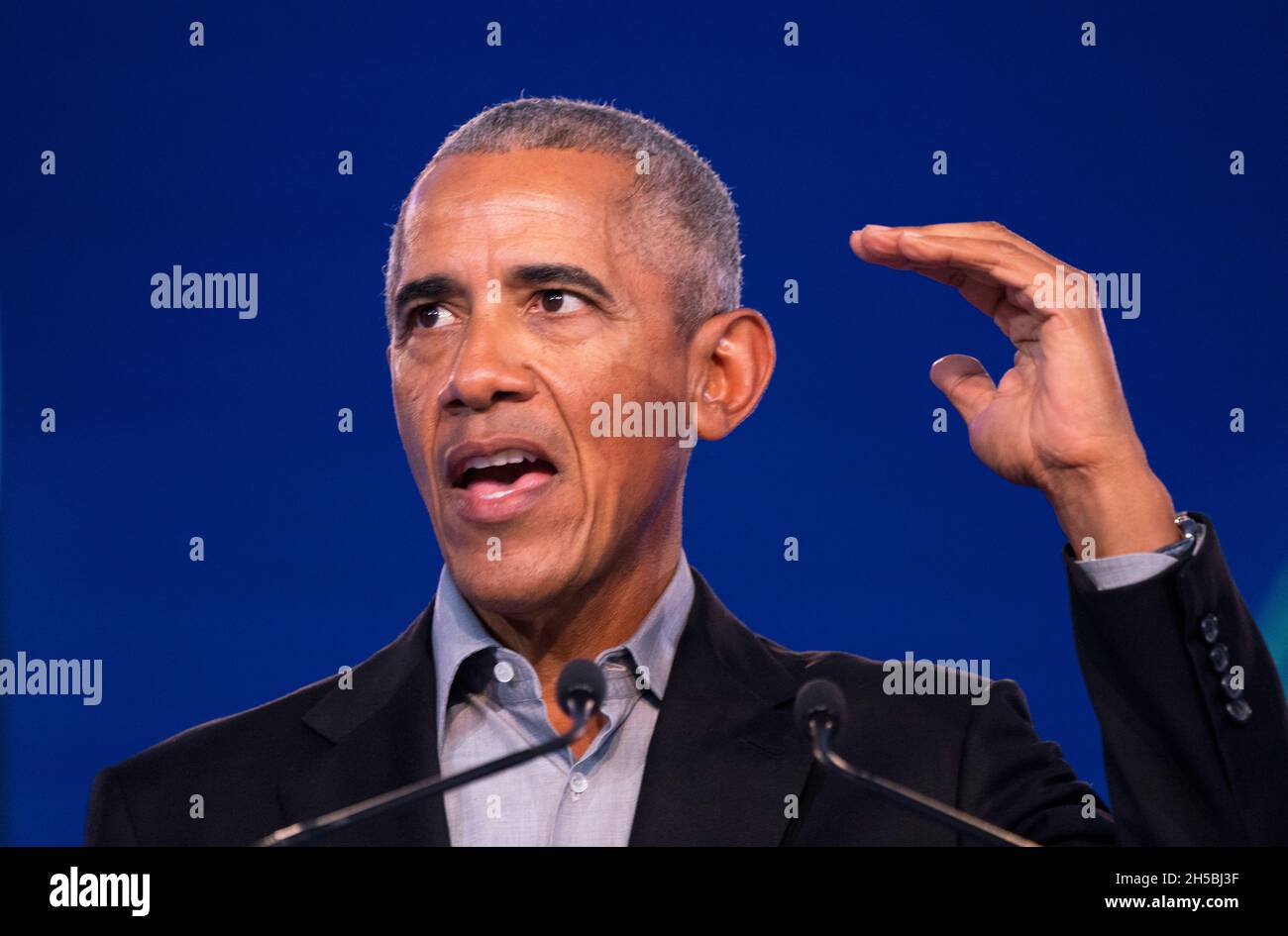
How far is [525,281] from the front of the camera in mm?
2080

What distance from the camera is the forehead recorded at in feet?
6.84

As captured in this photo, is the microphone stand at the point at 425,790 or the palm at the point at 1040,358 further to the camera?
the palm at the point at 1040,358

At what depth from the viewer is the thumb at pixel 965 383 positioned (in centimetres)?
201

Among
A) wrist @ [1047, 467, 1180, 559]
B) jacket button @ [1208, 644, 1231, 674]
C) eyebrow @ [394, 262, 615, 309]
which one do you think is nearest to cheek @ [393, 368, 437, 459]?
eyebrow @ [394, 262, 615, 309]

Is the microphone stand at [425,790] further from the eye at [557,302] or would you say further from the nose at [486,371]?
the eye at [557,302]

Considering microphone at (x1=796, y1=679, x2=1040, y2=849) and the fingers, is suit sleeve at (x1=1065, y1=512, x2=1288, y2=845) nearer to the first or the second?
microphone at (x1=796, y1=679, x2=1040, y2=849)

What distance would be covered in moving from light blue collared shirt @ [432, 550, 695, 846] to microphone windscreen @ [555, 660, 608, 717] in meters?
0.41

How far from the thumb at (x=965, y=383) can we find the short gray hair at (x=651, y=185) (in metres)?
0.38

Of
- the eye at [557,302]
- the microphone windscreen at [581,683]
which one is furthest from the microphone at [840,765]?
the eye at [557,302]

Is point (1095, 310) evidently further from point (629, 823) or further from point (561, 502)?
point (629, 823)

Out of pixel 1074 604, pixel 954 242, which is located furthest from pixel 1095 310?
pixel 1074 604

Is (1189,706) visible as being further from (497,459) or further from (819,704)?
(497,459)
